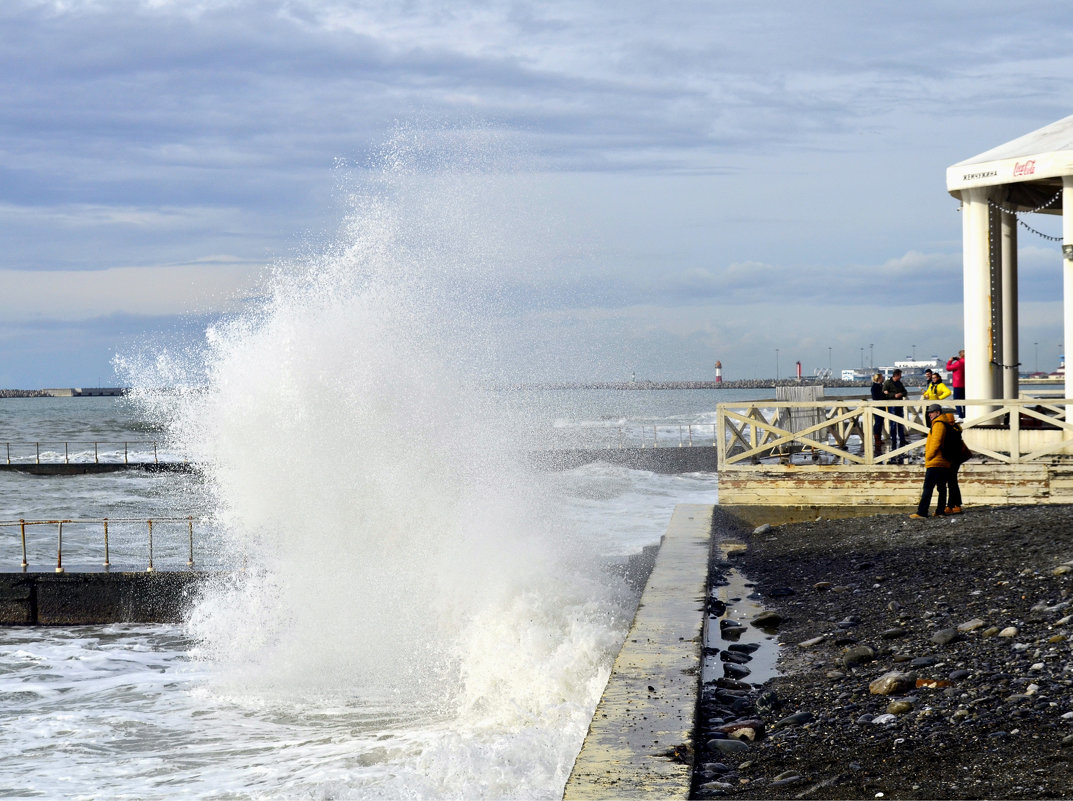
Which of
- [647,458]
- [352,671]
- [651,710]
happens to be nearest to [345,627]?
[352,671]

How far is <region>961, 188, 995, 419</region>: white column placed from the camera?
15047 millimetres

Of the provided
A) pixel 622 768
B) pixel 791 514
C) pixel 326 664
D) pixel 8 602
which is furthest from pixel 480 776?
pixel 8 602

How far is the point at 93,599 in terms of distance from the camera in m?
14.7

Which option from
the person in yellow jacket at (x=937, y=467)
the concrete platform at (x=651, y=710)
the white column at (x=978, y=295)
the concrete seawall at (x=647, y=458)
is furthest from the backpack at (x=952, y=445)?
the concrete seawall at (x=647, y=458)

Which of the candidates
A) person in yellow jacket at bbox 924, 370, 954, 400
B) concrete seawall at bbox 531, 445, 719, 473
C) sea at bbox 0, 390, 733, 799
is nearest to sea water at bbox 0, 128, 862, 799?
sea at bbox 0, 390, 733, 799

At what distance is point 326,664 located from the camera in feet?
36.3

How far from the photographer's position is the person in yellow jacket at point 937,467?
12.5 m

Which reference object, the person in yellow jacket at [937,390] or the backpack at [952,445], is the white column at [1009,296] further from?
the backpack at [952,445]

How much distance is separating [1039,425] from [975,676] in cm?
1064

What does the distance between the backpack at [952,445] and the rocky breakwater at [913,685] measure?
1895 millimetres

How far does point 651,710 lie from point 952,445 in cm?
808

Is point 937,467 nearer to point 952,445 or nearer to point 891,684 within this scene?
point 952,445

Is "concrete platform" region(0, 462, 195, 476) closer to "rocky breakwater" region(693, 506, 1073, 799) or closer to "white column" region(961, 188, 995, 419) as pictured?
"white column" region(961, 188, 995, 419)

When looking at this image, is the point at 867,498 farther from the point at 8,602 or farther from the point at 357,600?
the point at 8,602
